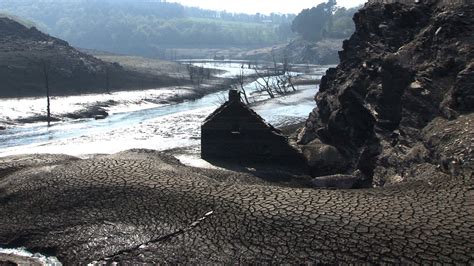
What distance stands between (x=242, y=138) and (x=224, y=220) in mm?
19071

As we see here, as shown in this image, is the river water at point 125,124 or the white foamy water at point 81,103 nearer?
the river water at point 125,124

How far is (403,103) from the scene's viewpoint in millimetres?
28250

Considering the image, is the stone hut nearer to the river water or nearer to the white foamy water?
the river water

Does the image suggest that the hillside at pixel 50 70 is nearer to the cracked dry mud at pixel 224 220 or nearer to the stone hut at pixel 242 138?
the stone hut at pixel 242 138

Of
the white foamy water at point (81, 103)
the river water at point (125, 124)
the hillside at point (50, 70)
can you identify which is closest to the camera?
the river water at point (125, 124)

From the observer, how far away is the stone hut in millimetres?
34469

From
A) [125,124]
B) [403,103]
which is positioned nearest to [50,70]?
[125,124]

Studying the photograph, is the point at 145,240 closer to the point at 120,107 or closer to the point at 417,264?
the point at 417,264

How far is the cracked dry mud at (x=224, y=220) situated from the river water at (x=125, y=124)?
25.3 metres

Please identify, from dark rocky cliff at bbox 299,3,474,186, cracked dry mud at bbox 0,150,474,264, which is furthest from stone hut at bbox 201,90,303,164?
cracked dry mud at bbox 0,150,474,264

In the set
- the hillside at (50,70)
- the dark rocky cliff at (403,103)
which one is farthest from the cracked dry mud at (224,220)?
the hillside at (50,70)

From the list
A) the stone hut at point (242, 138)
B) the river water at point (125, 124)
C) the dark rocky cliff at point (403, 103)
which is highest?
the dark rocky cliff at point (403, 103)

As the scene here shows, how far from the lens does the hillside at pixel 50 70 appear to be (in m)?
88.3

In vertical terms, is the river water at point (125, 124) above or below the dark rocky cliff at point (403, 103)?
below
